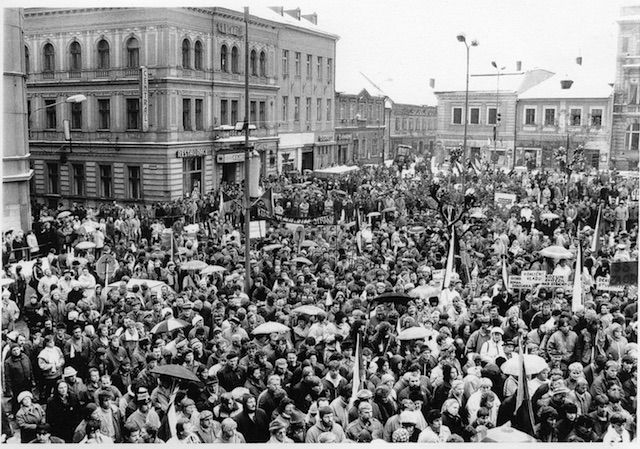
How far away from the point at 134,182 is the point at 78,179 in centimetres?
168

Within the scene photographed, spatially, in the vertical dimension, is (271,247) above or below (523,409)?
above

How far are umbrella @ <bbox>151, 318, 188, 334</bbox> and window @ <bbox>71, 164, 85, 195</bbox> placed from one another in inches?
381

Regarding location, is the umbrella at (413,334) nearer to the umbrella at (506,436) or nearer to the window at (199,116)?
the umbrella at (506,436)

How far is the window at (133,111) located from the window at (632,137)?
673 inches

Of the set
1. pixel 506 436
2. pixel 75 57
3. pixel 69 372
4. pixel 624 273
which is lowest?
pixel 506 436

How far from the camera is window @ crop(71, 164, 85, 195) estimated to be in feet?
67.4

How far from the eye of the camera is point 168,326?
12.0m

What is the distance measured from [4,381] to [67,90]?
36.3 ft

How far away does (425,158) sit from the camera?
3625 centimetres

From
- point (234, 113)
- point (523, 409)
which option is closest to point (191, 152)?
point (234, 113)

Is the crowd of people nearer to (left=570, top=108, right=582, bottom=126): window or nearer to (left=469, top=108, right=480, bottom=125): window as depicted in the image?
(left=570, top=108, right=582, bottom=126): window

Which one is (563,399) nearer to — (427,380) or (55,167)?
(427,380)

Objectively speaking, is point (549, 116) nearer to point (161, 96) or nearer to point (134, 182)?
point (161, 96)

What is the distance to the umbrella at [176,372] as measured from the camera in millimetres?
9891
